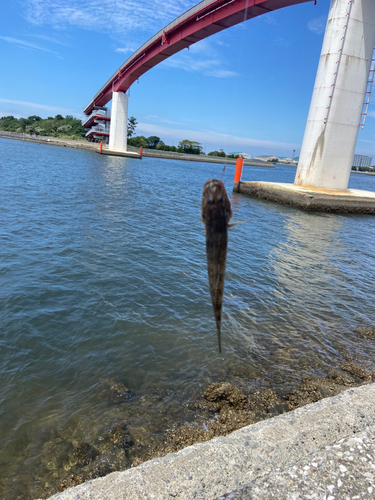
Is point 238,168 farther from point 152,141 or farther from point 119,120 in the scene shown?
point 152,141

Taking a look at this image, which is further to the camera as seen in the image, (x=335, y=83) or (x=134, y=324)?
A: (x=335, y=83)

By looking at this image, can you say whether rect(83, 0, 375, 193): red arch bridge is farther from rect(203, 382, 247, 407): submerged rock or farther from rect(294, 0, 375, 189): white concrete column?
rect(203, 382, 247, 407): submerged rock

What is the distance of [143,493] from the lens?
9.03ft

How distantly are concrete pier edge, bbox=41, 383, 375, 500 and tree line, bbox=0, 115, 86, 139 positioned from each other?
10115 centimetres

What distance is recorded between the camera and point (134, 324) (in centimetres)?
662

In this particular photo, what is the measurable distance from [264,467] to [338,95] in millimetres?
24766

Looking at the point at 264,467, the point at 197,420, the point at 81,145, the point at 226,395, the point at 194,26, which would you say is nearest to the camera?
the point at 264,467

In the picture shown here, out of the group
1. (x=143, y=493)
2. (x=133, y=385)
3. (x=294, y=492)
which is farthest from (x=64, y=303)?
(x=294, y=492)

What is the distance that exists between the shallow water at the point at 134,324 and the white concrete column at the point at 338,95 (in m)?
11.3

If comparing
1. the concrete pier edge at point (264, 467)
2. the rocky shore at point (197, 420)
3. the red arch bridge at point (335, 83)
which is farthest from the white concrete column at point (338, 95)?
the concrete pier edge at point (264, 467)

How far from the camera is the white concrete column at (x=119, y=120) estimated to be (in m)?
57.2

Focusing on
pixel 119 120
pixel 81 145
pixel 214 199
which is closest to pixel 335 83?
pixel 214 199

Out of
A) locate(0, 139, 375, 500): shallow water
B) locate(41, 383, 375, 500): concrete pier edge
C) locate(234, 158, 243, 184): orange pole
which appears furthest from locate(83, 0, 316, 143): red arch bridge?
locate(41, 383, 375, 500): concrete pier edge

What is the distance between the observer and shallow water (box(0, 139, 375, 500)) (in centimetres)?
425
